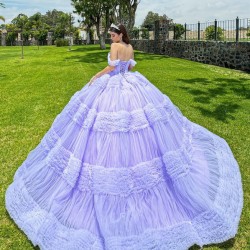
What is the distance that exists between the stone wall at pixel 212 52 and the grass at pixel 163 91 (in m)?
2.83

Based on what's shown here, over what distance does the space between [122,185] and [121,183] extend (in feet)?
0.08

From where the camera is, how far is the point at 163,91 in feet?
41.8

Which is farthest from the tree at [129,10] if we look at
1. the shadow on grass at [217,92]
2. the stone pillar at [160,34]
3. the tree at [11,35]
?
the tree at [11,35]

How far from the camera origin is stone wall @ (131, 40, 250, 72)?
1948 centimetres

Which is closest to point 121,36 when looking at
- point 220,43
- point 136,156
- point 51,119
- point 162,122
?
point 162,122

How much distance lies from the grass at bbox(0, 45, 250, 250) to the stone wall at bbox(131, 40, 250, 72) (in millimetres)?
2828

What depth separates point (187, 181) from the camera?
432cm

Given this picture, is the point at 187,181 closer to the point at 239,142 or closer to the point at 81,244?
the point at 81,244

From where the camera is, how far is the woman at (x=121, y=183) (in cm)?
394

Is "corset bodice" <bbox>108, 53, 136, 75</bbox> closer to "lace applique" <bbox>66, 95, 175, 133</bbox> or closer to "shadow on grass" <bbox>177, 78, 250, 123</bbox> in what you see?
"lace applique" <bbox>66, 95, 175, 133</bbox>

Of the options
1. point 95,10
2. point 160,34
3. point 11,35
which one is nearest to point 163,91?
point 160,34

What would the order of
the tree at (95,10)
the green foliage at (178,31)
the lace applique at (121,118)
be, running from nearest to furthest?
the lace applique at (121,118) < the green foliage at (178,31) < the tree at (95,10)

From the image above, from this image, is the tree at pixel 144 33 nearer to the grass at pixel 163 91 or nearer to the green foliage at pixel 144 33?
the green foliage at pixel 144 33

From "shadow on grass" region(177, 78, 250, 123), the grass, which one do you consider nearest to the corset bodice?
the grass
